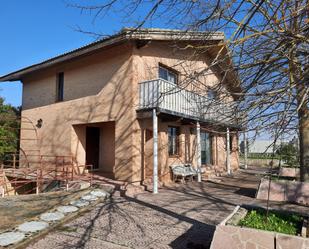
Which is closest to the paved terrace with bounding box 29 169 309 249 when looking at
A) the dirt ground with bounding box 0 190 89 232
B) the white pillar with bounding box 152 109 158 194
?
the white pillar with bounding box 152 109 158 194

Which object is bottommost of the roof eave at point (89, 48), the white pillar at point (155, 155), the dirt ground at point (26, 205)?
the dirt ground at point (26, 205)

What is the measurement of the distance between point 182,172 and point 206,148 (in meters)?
5.22

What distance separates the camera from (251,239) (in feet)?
13.7

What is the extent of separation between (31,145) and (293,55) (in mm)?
15283

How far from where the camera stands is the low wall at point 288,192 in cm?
882

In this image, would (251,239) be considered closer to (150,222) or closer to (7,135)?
(150,222)

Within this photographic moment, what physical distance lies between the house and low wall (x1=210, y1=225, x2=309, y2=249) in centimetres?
504

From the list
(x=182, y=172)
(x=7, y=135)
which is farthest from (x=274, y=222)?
(x=7, y=135)

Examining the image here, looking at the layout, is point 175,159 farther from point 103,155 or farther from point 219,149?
point 219,149

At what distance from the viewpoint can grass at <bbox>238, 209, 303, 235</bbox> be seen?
4.70 meters

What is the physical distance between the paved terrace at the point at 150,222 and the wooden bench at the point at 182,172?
2744 millimetres

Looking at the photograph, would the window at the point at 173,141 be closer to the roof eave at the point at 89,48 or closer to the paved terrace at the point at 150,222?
the paved terrace at the point at 150,222

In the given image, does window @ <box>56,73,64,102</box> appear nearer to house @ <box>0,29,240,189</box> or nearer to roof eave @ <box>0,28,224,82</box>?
house @ <box>0,29,240,189</box>

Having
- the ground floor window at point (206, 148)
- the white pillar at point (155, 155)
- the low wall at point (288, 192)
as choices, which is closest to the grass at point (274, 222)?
the low wall at point (288, 192)
